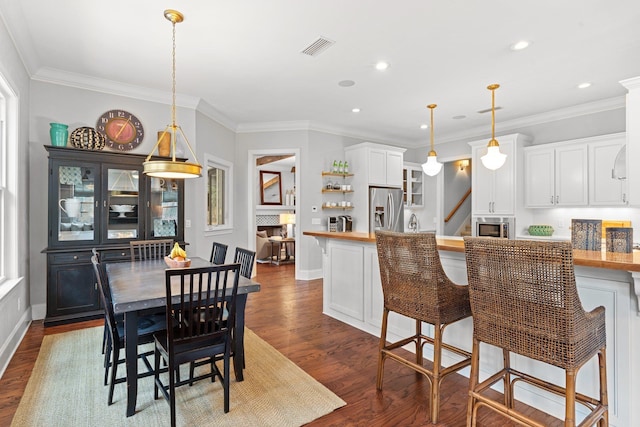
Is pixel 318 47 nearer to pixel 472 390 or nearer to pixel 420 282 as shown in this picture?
pixel 420 282

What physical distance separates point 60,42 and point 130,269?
7.61 feet

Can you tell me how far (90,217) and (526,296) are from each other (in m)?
4.39

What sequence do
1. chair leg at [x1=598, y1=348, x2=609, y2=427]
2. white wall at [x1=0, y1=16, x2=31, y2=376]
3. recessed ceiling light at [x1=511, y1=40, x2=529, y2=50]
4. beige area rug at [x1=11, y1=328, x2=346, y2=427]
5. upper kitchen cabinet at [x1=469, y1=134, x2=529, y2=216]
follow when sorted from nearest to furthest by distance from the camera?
chair leg at [x1=598, y1=348, x2=609, y2=427] → beige area rug at [x1=11, y1=328, x2=346, y2=427] → white wall at [x1=0, y1=16, x2=31, y2=376] → recessed ceiling light at [x1=511, y1=40, x2=529, y2=50] → upper kitchen cabinet at [x1=469, y1=134, x2=529, y2=216]

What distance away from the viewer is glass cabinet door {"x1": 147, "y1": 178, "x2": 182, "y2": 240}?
14.3 feet

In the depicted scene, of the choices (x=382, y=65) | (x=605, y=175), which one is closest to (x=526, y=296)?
(x=382, y=65)

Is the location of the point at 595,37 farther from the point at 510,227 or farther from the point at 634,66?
the point at 510,227

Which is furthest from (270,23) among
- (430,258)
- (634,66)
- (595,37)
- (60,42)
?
(634,66)

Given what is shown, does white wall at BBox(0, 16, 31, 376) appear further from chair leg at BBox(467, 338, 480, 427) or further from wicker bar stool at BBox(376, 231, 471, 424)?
chair leg at BBox(467, 338, 480, 427)

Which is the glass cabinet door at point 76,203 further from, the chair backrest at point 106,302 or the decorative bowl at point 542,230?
the decorative bowl at point 542,230

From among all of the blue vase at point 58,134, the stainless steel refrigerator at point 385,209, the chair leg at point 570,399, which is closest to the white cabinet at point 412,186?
the stainless steel refrigerator at point 385,209

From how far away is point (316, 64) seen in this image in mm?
3764

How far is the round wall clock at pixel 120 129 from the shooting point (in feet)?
14.2

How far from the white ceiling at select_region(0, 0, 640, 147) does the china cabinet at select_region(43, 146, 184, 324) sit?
3.56 ft

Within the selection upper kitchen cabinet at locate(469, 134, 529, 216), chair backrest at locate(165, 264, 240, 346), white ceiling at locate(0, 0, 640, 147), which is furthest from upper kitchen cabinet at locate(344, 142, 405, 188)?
chair backrest at locate(165, 264, 240, 346)
